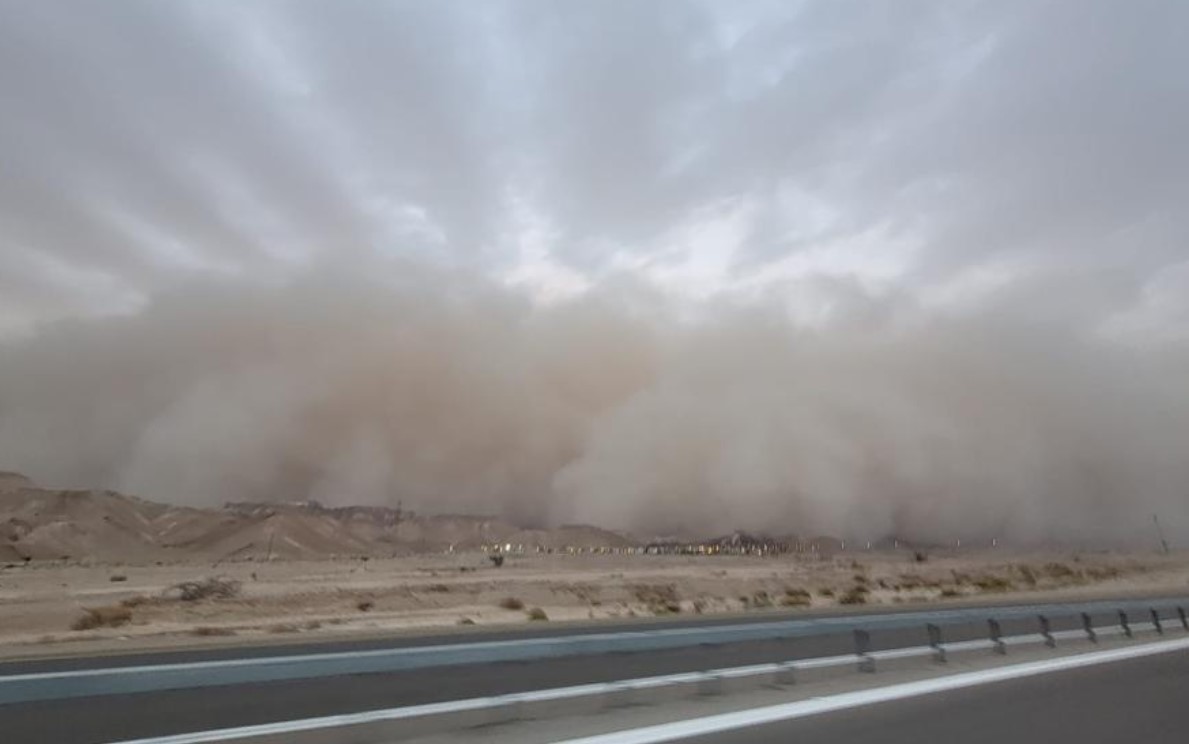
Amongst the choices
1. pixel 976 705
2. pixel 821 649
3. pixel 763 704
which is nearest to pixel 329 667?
pixel 763 704

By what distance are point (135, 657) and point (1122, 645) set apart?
21.4 m

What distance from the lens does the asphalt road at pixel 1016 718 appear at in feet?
31.6

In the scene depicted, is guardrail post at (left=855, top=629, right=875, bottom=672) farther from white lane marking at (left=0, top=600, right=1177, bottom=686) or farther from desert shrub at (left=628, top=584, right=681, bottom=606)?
desert shrub at (left=628, top=584, right=681, bottom=606)

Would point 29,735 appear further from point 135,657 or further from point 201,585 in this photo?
point 201,585

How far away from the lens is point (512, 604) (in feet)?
122

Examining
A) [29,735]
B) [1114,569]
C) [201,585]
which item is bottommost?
[29,735]

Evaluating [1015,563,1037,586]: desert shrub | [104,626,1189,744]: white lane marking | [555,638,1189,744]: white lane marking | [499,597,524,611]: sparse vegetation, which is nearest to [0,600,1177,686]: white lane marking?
[104,626,1189,744]: white lane marking

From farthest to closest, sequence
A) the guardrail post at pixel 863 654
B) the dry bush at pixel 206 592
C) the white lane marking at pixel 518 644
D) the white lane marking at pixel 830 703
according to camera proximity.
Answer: the dry bush at pixel 206 592, the guardrail post at pixel 863 654, the white lane marking at pixel 830 703, the white lane marking at pixel 518 644

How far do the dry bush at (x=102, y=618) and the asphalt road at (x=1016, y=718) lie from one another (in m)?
25.8

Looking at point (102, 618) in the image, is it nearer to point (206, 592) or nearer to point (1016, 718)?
point (206, 592)

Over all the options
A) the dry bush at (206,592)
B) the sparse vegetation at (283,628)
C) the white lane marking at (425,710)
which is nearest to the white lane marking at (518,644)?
the white lane marking at (425,710)

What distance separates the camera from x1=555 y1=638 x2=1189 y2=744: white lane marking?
9398 mm

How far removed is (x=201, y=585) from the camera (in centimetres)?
4125

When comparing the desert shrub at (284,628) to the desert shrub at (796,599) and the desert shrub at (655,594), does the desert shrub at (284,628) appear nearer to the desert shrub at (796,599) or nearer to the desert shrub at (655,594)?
the desert shrub at (655,594)
